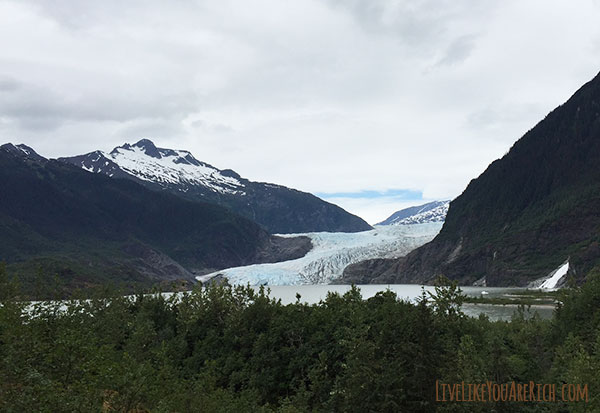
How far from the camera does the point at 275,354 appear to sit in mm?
34750

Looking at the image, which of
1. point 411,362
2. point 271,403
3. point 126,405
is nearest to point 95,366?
point 126,405

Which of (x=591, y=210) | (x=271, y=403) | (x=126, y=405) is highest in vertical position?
(x=591, y=210)

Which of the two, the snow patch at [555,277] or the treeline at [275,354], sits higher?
the snow patch at [555,277]

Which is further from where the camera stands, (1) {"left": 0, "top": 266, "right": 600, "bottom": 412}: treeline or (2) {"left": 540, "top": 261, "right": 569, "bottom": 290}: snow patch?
(2) {"left": 540, "top": 261, "right": 569, "bottom": 290}: snow patch

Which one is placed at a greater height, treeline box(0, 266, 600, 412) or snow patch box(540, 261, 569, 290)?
snow patch box(540, 261, 569, 290)

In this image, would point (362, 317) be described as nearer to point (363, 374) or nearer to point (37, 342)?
point (363, 374)

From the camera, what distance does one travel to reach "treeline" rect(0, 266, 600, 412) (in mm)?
19125

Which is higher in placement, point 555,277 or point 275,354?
point 555,277

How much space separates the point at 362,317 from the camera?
3253 centimetres

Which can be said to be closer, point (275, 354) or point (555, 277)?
point (275, 354)

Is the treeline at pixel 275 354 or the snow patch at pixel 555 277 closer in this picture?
the treeline at pixel 275 354

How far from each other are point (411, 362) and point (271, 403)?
14566 mm

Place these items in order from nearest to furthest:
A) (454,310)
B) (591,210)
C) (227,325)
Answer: (454,310) < (227,325) < (591,210)

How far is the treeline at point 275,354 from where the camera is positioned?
19.1m
